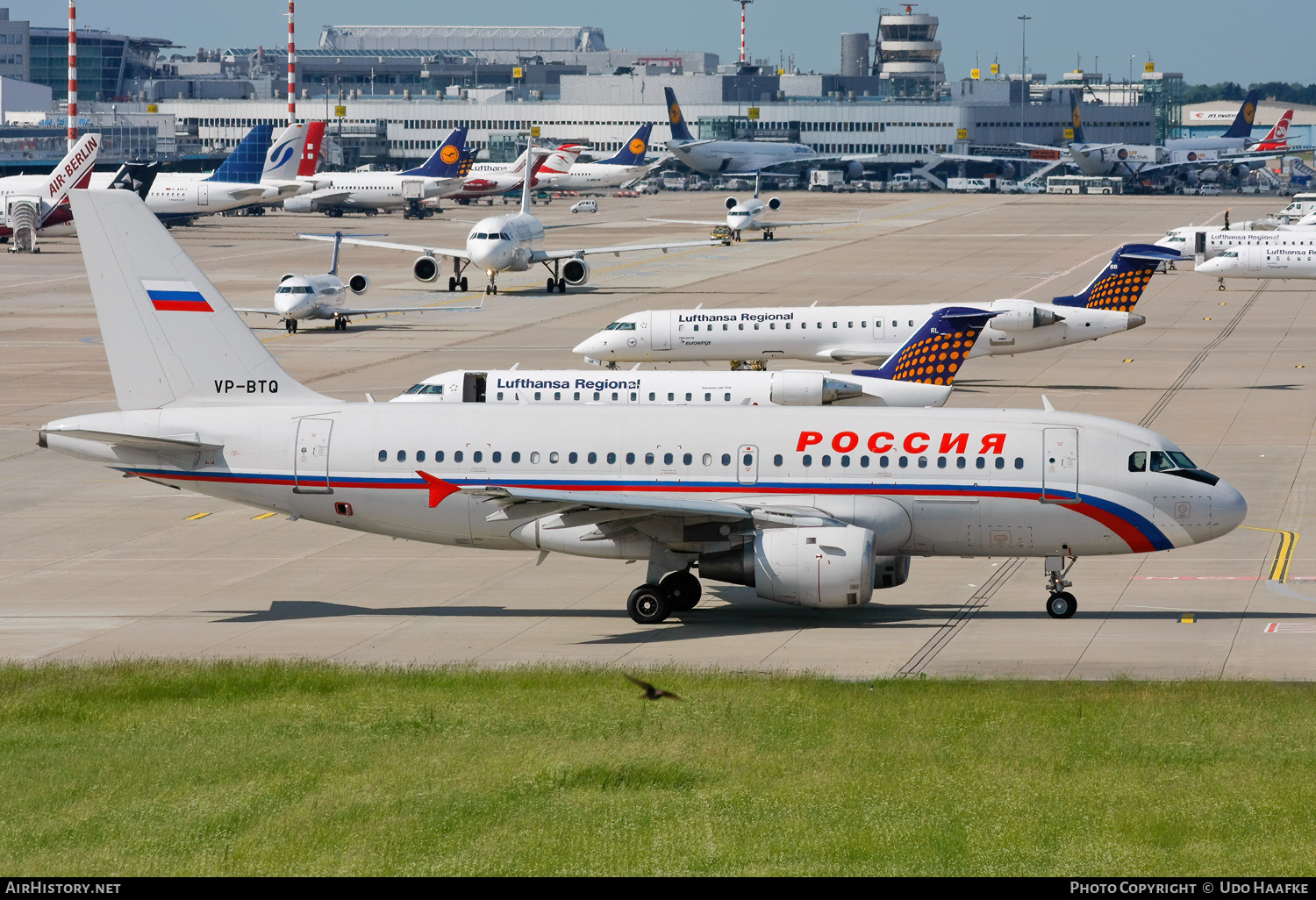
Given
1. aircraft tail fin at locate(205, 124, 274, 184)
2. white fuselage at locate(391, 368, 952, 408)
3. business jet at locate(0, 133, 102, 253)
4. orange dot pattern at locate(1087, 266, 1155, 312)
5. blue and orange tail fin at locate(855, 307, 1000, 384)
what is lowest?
white fuselage at locate(391, 368, 952, 408)

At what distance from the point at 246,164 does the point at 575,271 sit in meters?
68.9

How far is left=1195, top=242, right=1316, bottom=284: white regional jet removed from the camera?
98.8m

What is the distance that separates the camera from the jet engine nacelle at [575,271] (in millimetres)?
98438

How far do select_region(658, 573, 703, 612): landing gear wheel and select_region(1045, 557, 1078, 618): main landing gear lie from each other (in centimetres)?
695

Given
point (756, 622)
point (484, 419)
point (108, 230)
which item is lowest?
point (756, 622)

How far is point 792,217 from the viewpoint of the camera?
7003 inches

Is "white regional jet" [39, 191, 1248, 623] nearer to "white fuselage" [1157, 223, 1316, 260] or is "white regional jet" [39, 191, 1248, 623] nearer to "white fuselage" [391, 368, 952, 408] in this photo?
"white fuselage" [391, 368, 952, 408]

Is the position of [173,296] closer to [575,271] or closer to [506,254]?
[506,254]

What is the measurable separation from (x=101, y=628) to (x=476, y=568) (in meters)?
8.77

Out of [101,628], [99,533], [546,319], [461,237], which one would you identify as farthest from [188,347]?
[461,237]

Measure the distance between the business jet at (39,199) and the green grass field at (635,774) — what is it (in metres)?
108

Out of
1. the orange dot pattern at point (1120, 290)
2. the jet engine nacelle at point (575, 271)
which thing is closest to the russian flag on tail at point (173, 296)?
the orange dot pattern at point (1120, 290)

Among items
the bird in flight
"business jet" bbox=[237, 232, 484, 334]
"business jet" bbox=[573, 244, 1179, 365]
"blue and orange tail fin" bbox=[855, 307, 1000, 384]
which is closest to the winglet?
the bird in flight

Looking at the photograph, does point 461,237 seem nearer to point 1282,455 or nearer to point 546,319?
point 546,319
